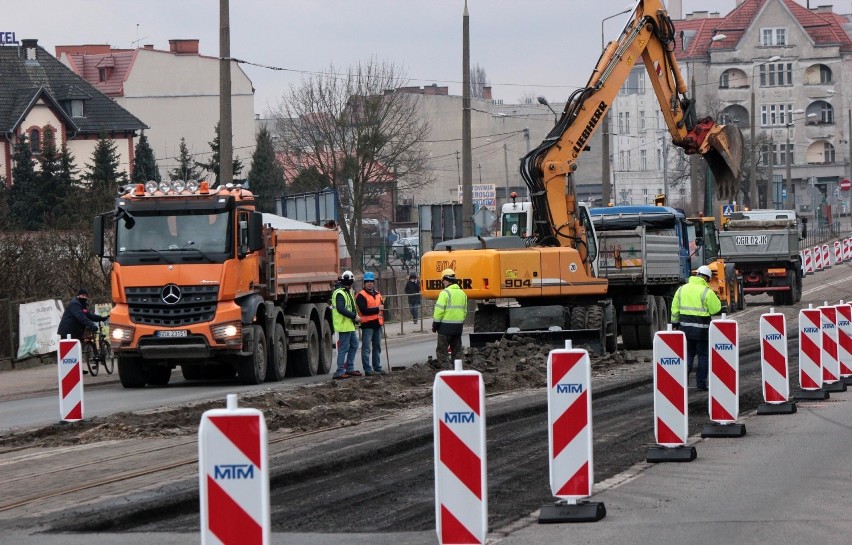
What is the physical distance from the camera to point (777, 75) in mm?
102625

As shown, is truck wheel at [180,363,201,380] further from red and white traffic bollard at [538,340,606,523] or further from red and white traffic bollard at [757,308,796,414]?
red and white traffic bollard at [538,340,606,523]

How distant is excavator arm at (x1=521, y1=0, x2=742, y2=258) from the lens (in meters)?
25.6

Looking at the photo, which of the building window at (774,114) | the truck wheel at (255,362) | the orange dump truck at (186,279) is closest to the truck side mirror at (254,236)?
the orange dump truck at (186,279)

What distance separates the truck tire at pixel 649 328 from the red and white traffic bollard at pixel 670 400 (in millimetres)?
15579

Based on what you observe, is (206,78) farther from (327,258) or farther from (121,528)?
(121,528)

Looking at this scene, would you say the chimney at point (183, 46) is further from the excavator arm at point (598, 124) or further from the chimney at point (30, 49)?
the excavator arm at point (598, 124)


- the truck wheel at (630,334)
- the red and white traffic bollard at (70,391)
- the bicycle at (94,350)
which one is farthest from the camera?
the truck wheel at (630,334)

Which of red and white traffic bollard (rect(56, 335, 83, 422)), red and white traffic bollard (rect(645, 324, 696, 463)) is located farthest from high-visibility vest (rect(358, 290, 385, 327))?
red and white traffic bollard (rect(645, 324, 696, 463))

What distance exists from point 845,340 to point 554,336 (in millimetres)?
5628

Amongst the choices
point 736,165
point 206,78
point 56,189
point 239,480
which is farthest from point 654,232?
point 206,78

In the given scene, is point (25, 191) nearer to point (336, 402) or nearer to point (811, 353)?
point (336, 402)

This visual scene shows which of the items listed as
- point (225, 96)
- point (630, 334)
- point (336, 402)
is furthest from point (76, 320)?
point (630, 334)

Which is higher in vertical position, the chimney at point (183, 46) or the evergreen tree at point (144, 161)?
the chimney at point (183, 46)

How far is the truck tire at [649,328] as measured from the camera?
2834cm
